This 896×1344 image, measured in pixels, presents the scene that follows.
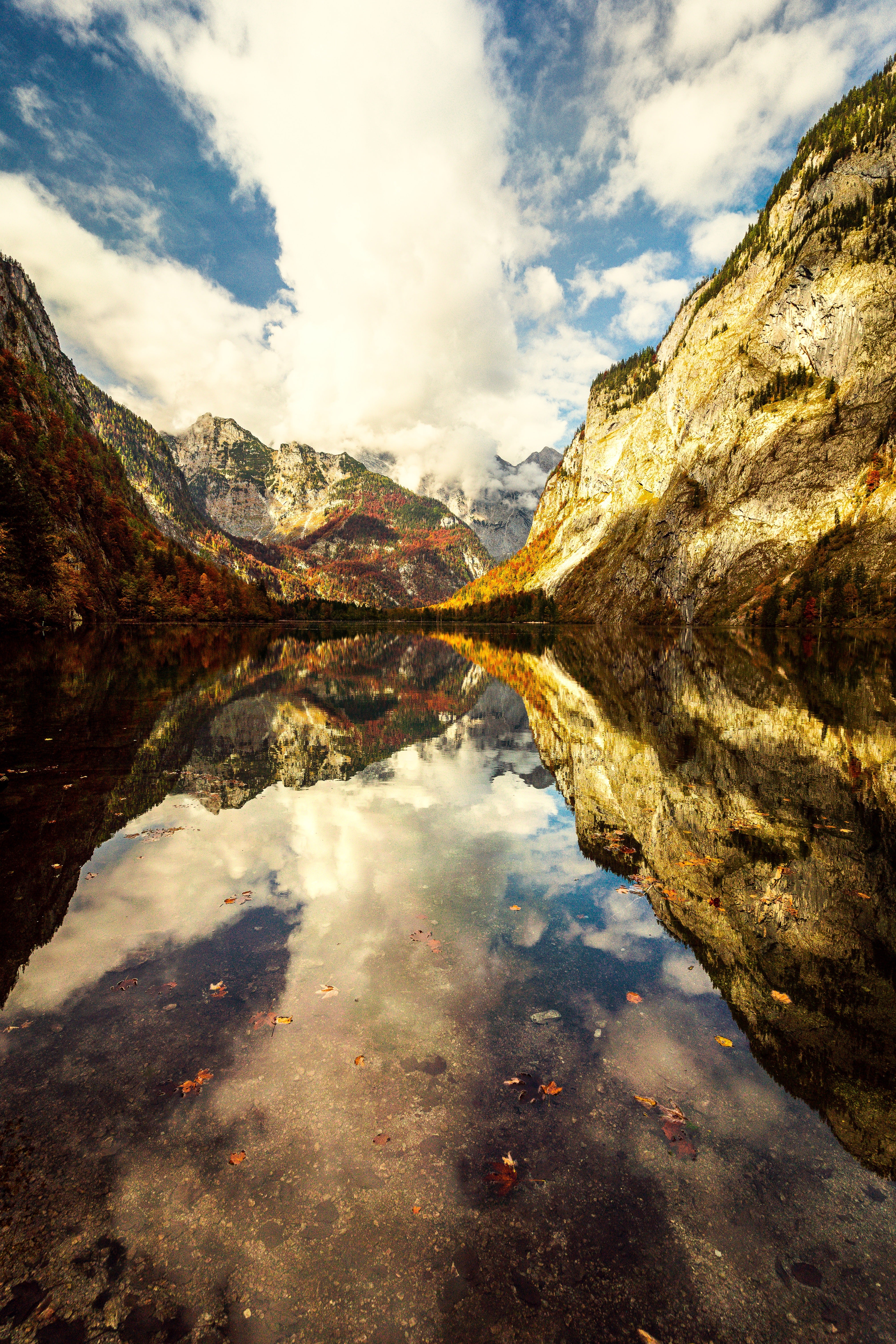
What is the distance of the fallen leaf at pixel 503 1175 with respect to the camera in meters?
4.16

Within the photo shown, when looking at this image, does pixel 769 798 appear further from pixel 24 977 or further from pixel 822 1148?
pixel 24 977

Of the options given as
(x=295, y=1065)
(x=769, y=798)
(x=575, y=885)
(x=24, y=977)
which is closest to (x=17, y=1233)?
(x=295, y=1065)

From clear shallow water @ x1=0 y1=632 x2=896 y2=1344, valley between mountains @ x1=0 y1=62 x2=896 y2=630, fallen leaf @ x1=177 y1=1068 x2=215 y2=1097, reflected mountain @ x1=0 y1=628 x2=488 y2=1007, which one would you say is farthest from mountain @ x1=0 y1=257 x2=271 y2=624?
fallen leaf @ x1=177 y1=1068 x2=215 y2=1097

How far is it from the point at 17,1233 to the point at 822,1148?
6.23 metres

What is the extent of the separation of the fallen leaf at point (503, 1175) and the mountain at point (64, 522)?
55.5 meters

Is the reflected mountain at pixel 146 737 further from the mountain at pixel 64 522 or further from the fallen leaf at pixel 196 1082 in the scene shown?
the mountain at pixel 64 522

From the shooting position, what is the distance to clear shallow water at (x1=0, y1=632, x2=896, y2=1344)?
11.6ft

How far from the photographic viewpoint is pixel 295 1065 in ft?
17.8

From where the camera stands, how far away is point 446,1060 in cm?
555

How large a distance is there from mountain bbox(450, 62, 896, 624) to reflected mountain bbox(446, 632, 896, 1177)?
104 meters

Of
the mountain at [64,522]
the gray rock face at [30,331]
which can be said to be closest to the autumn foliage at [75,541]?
the mountain at [64,522]

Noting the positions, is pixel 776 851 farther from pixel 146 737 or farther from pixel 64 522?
pixel 64 522

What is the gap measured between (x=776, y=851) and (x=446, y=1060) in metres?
7.78

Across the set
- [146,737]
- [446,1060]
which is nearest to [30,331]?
[146,737]
